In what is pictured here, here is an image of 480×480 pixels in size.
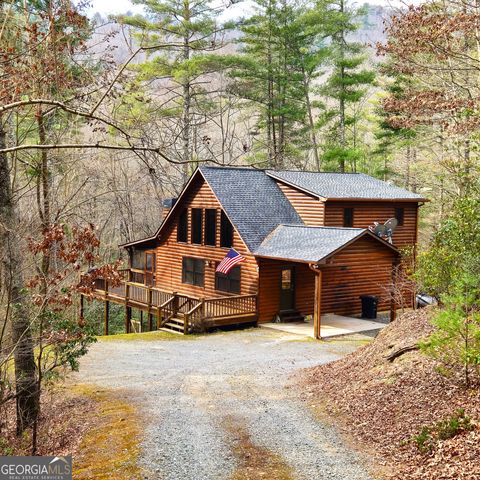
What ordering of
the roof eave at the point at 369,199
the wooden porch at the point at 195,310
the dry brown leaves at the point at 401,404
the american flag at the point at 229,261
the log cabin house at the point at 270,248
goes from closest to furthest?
the dry brown leaves at the point at 401,404, the wooden porch at the point at 195,310, the log cabin house at the point at 270,248, the american flag at the point at 229,261, the roof eave at the point at 369,199

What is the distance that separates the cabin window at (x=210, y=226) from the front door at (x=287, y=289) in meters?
Result: 3.47

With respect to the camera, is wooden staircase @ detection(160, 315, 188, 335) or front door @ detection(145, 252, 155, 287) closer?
wooden staircase @ detection(160, 315, 188, 335)

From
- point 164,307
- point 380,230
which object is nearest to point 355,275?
point 380,230

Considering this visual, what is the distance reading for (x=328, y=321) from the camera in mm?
22219

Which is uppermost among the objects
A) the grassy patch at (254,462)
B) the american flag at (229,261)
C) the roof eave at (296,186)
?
the roof eave at (296,186)

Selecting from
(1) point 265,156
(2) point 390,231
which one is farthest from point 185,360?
(1) point 265,156

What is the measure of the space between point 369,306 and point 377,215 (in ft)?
15.3

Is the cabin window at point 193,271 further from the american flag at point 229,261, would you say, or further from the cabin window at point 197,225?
the american flag at point 229,261

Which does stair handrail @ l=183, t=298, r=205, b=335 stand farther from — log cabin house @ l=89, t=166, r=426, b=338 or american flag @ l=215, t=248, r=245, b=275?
american flag @ l=215, t=248, r=245, b=275

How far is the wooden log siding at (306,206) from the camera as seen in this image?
24125 millimetres

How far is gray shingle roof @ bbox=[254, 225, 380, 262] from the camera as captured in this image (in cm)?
2020

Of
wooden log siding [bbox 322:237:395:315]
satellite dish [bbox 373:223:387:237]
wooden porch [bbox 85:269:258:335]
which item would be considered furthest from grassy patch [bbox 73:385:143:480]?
satellite dish [bbox 373:223:387:237]

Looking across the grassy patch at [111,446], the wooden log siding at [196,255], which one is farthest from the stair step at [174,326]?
the grassy patch at [111,446]

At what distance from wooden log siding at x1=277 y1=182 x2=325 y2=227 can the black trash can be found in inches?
142
